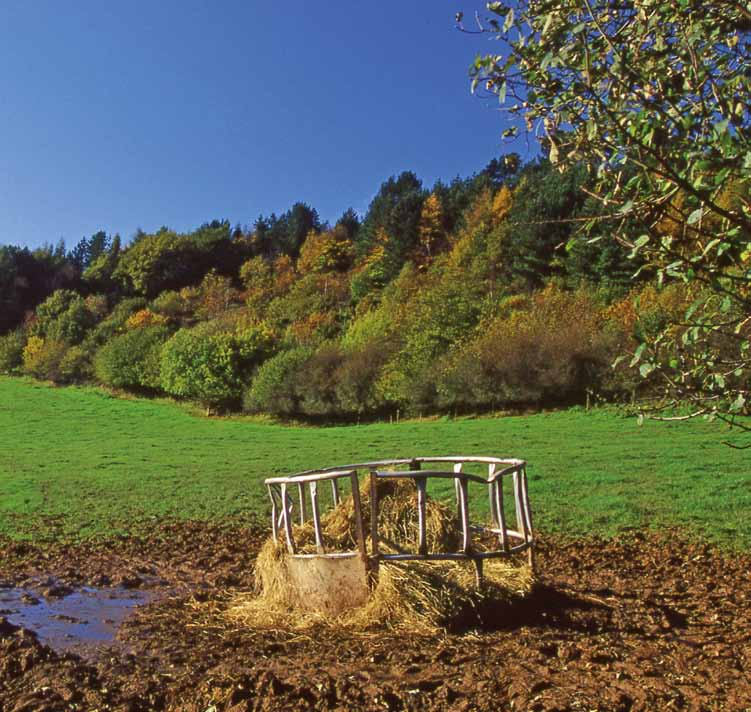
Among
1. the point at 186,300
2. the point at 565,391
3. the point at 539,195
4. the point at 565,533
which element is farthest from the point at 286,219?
the point at 565,533

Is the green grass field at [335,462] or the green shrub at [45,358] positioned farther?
the green shrub at [45,358]

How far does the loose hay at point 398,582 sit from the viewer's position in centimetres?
821

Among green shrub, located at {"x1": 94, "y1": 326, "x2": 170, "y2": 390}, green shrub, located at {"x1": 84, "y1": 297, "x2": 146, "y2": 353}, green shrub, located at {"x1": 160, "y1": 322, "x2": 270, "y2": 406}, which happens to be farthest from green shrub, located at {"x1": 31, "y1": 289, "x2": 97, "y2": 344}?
green shrub, located at {"x1": 160, "y1": 322, "x2": 270, "y2": 406}

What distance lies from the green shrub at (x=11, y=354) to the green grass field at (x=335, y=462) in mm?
44899

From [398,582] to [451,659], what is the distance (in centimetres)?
132

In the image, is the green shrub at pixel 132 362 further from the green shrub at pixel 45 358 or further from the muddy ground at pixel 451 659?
the muddy ground at pixel 451 659

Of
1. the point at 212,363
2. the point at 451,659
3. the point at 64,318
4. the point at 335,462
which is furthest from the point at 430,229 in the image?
the point at 451,659

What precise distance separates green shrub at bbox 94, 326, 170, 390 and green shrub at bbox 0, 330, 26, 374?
20.4 meters

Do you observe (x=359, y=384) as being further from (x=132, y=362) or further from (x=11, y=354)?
(x=11, y=354)

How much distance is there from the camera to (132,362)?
79000mm

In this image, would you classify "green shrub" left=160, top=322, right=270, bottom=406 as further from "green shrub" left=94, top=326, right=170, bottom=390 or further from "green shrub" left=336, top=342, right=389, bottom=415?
"green shrub" left=336, top=342, right=389, bottom=415

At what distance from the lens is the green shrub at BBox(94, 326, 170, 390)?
77188 millimetres

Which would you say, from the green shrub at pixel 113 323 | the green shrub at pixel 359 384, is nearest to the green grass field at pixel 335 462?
the green shrub at pixel 359 384

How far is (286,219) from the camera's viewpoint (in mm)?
152375
